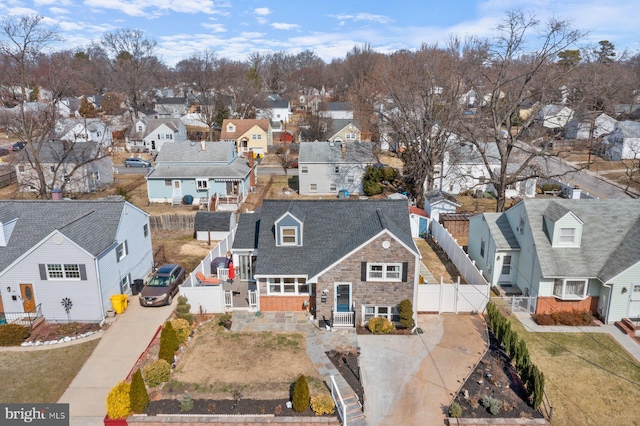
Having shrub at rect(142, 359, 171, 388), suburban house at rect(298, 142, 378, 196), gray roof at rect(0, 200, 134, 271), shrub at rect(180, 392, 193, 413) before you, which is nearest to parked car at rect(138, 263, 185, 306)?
gray roof at rect(0, 200, 134, 271)

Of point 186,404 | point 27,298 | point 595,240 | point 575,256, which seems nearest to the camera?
point 186,404

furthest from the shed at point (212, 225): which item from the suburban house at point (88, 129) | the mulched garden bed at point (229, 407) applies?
the suburban house at point (88, 129)

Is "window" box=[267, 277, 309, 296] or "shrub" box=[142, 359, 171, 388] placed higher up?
"window" box=[267, 277, 309, 296]

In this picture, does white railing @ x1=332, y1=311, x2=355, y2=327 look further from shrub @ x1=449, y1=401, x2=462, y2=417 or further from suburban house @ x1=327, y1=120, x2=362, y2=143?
suburban house @ x1=327, y1=120, x2=362, y2=143

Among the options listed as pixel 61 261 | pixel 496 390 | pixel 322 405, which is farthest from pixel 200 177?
pixel 496 390

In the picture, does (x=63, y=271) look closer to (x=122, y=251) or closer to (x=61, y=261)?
(x=61, y=261)

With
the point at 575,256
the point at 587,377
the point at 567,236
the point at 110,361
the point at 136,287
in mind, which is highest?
the point at 567,236

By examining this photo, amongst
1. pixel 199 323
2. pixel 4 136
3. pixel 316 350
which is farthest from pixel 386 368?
pixel 4 136
